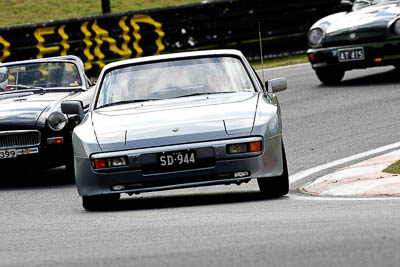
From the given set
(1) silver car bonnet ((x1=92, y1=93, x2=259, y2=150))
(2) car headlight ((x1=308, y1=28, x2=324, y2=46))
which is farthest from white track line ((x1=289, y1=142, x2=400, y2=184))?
(2) car headlight ((x1=308, y1=28, x2=324, y2=46))

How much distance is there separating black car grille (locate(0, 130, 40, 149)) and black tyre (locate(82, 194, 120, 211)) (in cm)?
227

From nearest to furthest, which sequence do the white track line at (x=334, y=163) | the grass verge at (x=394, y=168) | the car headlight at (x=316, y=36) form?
the grass verge at (x=394, y=168)
the white track line at (x=334, y=163)
the car headlight at (x=316, y=36)

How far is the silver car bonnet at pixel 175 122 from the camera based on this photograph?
7312mm

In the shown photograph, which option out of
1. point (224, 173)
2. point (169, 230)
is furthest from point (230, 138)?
point (169, 230)

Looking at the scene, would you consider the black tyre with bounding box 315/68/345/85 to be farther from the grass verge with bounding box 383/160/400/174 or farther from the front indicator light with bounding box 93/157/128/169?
the front indicator light with bounding box 93/157/128/169

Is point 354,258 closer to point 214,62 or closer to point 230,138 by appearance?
point 230,138

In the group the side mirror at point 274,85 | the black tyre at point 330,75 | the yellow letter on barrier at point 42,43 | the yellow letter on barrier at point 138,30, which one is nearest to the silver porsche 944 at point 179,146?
the side mirror at point 274,85

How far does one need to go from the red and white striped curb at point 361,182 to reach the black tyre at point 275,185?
1.34 feet

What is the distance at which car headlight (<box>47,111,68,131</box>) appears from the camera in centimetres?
995

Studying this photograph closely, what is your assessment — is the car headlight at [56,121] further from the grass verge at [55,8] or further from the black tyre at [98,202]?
the grass verge at [55,8]

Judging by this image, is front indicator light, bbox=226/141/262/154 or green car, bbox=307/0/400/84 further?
green car, bbox=307/0/400/84

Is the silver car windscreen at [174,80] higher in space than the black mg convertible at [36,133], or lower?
higher

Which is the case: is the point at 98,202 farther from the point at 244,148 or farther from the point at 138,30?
the point at 138,30

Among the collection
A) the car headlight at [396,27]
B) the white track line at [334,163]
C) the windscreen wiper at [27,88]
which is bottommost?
the white track line at [334,163]
